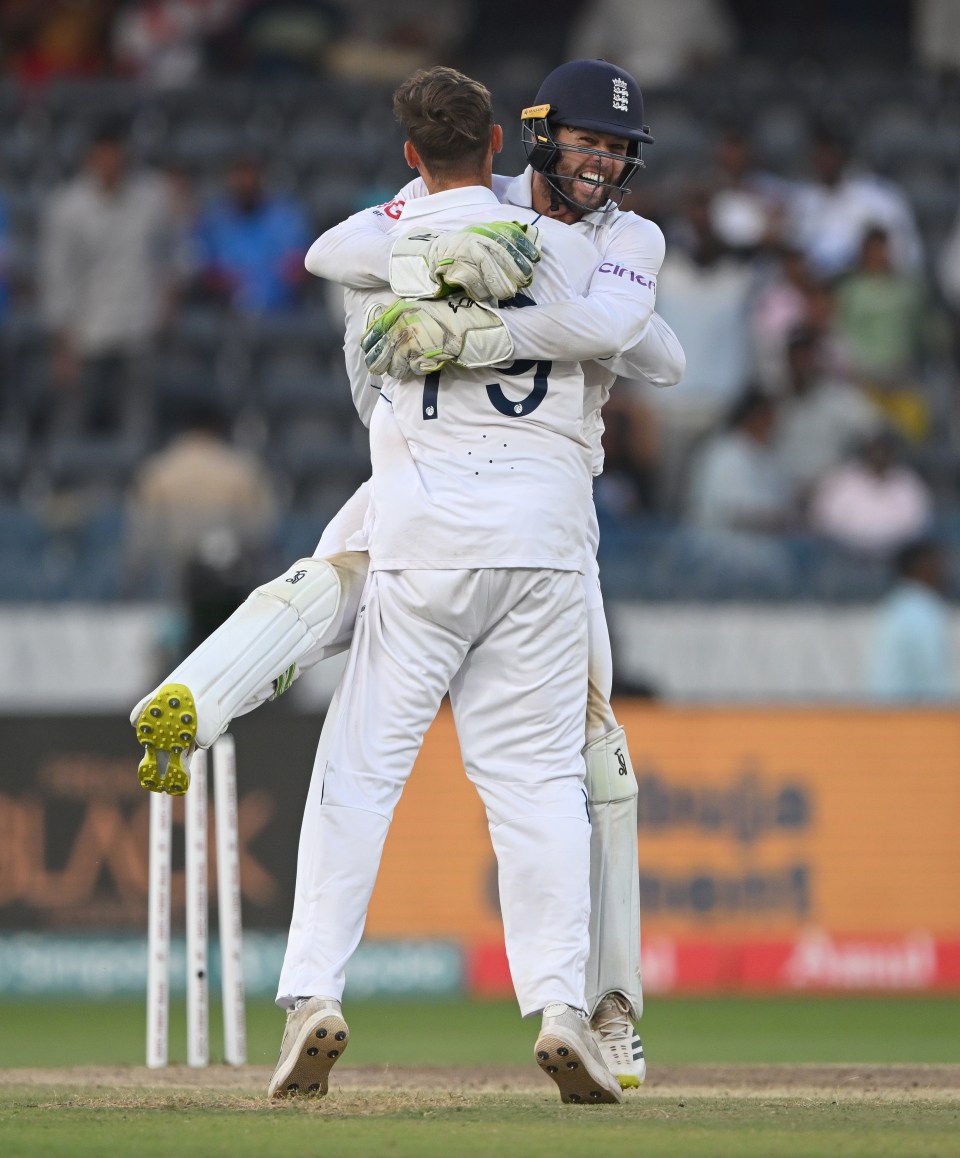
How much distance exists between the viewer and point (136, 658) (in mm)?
10977

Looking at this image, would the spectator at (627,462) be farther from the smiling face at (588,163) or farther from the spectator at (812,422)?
the smiling face at (588,163)

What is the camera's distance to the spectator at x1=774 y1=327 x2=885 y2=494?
12.2 meters

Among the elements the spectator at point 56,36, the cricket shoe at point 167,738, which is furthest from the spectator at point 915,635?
the spectator at point 56,36

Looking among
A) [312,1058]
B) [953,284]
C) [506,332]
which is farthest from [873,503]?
[312,1058]

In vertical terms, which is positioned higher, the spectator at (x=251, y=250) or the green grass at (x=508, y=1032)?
the spectator at (x=251, y=250)

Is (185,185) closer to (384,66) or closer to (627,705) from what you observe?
(384,66)

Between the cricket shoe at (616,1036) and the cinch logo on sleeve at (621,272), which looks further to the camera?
the cricket shoe at (616,1036)

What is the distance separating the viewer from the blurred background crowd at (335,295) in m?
11.4

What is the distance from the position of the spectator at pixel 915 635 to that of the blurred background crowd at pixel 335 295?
4 centimetres

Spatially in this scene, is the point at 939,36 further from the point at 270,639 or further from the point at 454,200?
the point at 270,639

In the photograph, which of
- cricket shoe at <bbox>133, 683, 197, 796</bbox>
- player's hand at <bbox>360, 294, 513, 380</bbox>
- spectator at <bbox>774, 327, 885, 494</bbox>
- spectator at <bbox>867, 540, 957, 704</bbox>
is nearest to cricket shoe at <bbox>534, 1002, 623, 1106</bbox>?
cricket shoe at <bbox>133, 683, 197, 796</bbox>

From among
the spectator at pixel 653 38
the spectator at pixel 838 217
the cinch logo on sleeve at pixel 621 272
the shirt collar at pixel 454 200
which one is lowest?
the cinch logo on sleeve at pixel 621 272

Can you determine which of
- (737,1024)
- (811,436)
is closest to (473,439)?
(737,1024)

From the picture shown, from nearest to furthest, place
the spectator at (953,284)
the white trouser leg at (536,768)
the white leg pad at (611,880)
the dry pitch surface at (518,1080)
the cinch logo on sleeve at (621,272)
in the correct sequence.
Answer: the white trouser leg at (536,768) → the cinch logo on sleeve at (621,272) → the white leg pad at (611,880) → the dry pitch surface at (518,1080) → the spectator at (953,284)
